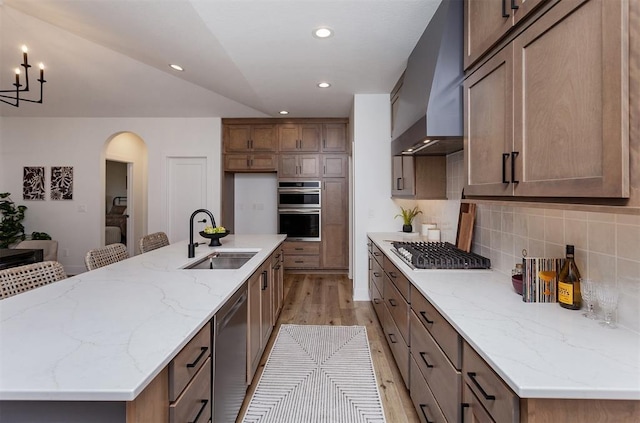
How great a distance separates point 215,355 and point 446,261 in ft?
4.78

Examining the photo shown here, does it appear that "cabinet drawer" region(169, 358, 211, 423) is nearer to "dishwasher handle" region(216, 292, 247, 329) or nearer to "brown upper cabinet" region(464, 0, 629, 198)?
"dishwasher handle" region(216, 292, 247, 329)

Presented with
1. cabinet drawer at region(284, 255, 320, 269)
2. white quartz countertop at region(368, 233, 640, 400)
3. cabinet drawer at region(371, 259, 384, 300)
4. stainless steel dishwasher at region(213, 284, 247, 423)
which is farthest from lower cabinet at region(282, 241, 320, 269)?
white quartz countertop at region(368, 233, 640, 400)

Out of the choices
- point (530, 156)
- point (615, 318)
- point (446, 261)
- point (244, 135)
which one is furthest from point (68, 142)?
point (615, 318)

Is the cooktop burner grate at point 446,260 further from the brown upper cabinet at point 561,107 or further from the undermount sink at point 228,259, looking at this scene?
the undermount sink at point 228,259

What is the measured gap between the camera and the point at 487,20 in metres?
1.48

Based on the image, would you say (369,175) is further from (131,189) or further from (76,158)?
(131,189)

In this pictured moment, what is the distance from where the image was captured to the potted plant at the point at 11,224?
5.06 metres

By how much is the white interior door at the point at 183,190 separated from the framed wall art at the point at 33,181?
208cm

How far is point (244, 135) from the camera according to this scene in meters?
5.38

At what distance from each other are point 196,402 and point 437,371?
1024 millimetres

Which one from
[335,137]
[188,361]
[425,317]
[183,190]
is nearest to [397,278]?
[425,317]

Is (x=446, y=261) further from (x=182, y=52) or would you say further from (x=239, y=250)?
(x=182, y=52)

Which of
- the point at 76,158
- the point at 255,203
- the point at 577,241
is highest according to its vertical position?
the point at 76,158

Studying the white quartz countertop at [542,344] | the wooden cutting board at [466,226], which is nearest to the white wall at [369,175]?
the wooden cutting board at [466,226]
